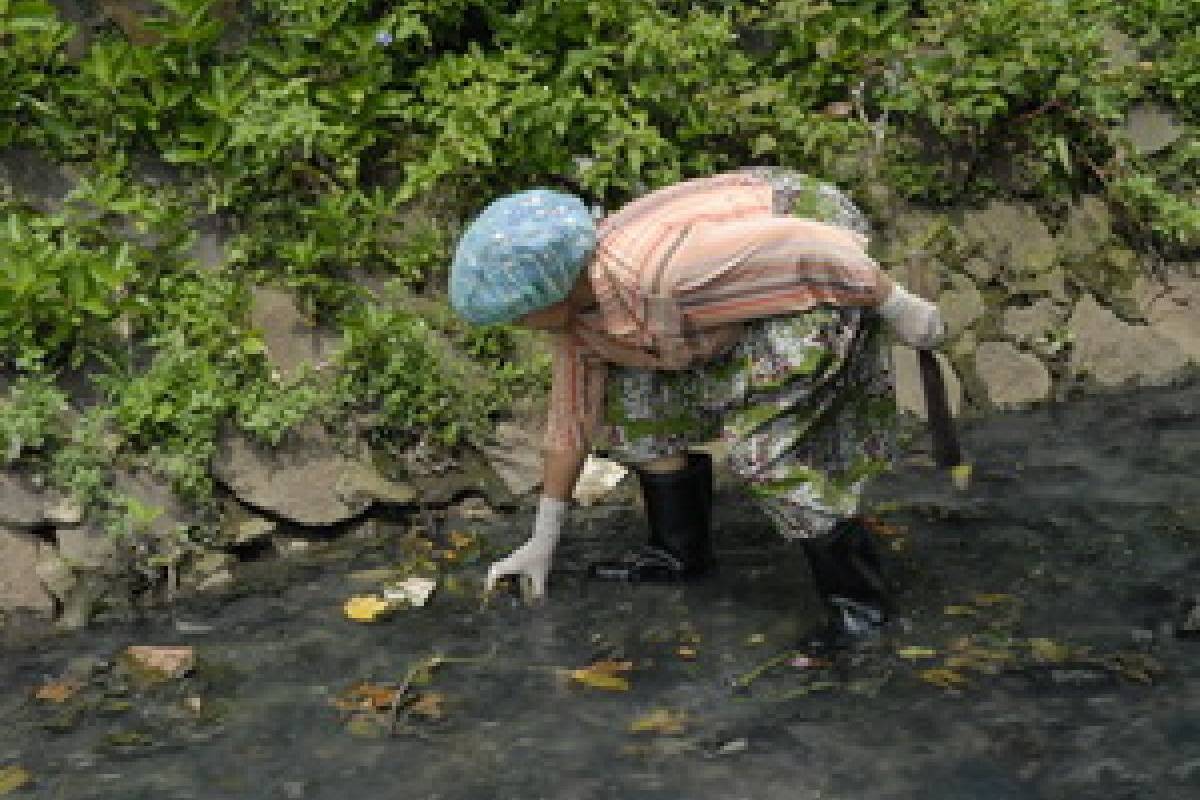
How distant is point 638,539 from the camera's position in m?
5.00

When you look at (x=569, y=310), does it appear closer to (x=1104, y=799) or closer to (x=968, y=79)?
(x=1104, y=799)

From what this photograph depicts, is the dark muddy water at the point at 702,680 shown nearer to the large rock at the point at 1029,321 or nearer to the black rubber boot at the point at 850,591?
the black rubber boot at the point at 850,591

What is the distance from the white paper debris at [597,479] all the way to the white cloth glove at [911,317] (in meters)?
1.68

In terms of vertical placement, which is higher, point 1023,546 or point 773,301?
point 773,301

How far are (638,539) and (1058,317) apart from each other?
2301 millimetres

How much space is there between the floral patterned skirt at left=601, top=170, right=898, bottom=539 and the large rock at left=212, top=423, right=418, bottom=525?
127cm

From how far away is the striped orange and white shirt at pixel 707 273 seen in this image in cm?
378

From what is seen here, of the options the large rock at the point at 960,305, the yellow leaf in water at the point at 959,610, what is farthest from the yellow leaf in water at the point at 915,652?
the large rock at the point at 960,305

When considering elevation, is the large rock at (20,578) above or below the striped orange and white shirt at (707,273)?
below

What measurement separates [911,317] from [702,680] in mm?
1080

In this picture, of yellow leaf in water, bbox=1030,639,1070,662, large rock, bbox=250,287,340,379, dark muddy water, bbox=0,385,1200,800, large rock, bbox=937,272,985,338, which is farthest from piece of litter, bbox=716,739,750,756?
large rock, bbox=937,272,985,338

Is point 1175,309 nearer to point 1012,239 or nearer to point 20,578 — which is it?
point 1012,239

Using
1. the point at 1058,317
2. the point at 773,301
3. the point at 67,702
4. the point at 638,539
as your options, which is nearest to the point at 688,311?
the point at 773,301

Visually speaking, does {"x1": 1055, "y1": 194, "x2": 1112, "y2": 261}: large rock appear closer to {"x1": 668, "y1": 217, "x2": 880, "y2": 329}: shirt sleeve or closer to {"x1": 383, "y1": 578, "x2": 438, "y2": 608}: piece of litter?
{"x1": 668, "y1": 217, "x2": 880, "y2": 329}: shirt sleeve
